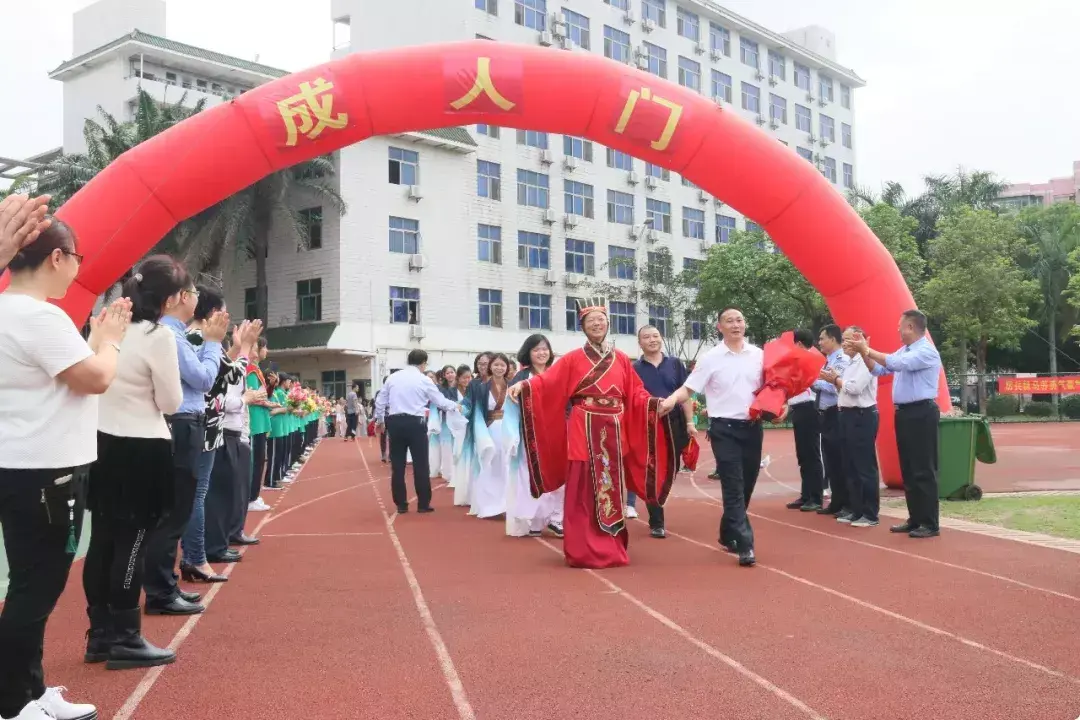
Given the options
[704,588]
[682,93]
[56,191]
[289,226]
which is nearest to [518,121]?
[682,93]

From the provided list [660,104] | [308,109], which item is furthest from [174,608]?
[660,104]

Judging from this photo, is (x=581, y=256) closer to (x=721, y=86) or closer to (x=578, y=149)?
(x=578, y=149)

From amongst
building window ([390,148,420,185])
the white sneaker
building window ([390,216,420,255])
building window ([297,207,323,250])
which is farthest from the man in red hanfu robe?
building window ([390,148,420,185])

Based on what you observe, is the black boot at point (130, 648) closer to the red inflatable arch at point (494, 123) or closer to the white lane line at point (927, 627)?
the white lane line at point (927, 627)

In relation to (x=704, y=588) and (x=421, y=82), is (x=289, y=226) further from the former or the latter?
(x=704, y=588)

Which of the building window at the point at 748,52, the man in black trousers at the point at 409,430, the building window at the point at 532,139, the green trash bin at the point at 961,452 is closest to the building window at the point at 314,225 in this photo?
the building window at the point at 532,139

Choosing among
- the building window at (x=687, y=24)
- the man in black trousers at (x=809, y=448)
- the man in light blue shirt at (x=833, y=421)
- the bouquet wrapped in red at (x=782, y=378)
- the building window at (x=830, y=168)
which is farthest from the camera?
the building window at (x=830, y=168)

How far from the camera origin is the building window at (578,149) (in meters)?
40.2

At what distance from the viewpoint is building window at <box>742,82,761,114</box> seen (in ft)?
162

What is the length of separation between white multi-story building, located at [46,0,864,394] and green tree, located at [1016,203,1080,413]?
15314mm

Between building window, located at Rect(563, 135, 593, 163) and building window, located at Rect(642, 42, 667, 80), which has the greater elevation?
building window, located at Rect(642, 42, 667, 80)

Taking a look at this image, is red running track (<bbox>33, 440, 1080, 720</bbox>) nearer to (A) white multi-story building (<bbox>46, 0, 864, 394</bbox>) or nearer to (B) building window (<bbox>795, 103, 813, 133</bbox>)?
(A) white multi-story building (<bbox>46, 0, 864, 394</bbox>)

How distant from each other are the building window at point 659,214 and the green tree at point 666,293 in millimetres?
2001

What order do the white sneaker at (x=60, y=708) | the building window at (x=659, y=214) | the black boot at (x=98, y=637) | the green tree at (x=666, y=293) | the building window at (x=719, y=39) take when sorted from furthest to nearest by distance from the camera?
the building window at (x=719, y=39) < the building window at (x=659, y=214) < the green tree at (x=666, y=293) < the black boot at (x=98, y=637) < the white sneaker at (x=60, y=708)
